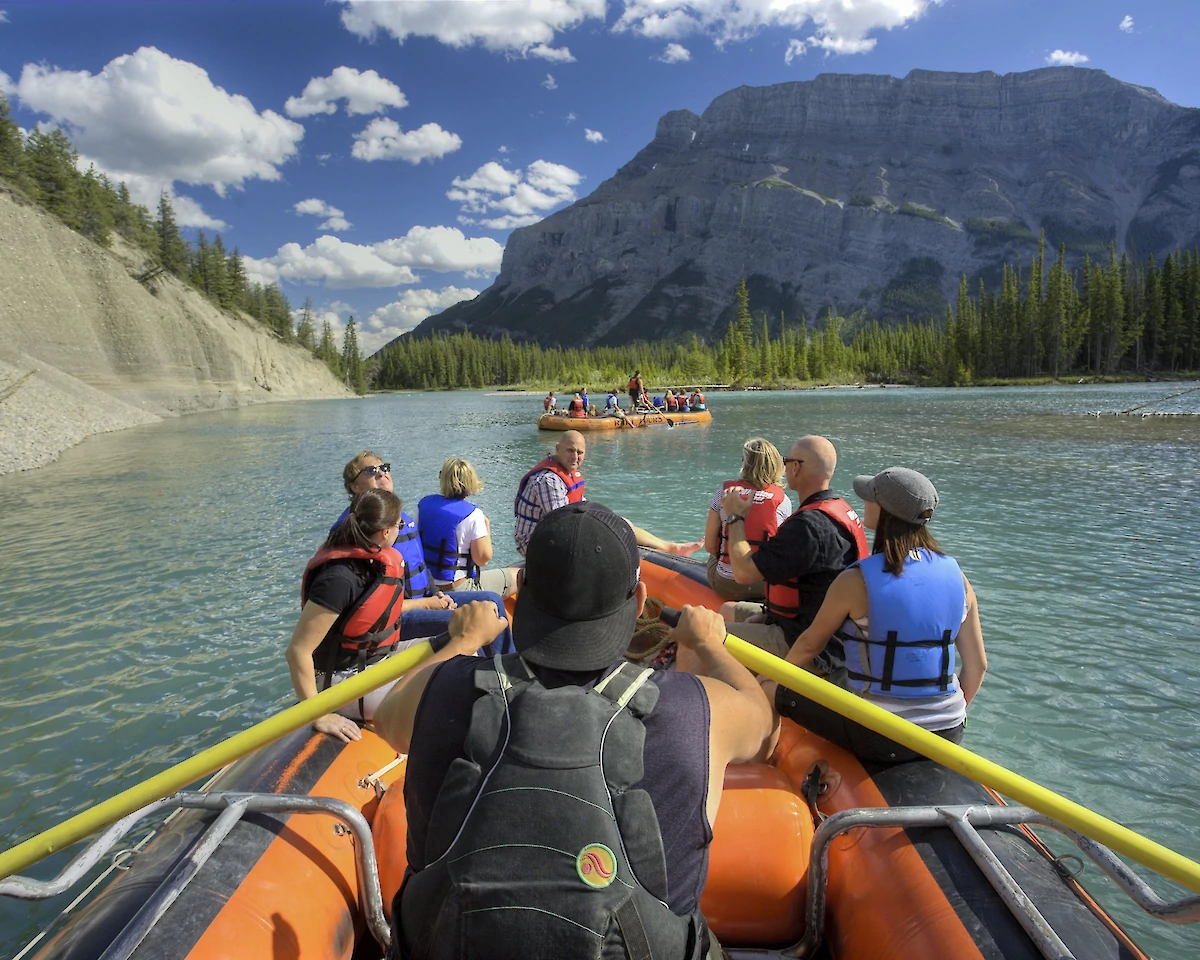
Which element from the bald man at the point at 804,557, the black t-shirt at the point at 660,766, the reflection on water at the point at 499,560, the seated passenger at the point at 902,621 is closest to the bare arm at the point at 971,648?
the seated passenger at the point at 902,621

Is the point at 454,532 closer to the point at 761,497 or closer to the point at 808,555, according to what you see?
the point at 761,497

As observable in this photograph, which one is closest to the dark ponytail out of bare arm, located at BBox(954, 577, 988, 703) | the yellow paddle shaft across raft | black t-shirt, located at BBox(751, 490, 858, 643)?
the yellow paddle shaft across raft

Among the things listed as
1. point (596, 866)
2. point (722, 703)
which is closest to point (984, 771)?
point (722, 703)

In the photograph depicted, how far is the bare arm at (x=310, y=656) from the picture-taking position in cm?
342

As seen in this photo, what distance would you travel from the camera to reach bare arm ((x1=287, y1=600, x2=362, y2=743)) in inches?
134

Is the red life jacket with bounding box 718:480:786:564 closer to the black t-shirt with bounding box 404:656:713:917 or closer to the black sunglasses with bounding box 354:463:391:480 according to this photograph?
the black sunglasses with bounding box 354:463:391:480

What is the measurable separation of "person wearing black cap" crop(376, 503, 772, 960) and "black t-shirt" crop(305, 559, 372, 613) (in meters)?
1.97

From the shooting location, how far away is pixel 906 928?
230cm

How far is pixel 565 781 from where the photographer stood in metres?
1.33

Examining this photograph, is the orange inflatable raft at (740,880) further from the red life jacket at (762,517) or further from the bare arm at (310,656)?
the red life jacket at (762,517)

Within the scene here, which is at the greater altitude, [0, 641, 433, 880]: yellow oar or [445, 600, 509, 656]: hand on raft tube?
[445, 600, 509, 656]: hand on raft tube

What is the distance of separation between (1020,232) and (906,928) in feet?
806

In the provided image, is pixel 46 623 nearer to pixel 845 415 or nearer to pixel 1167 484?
pixel 1167 484

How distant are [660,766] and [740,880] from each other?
161 cm
